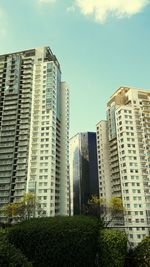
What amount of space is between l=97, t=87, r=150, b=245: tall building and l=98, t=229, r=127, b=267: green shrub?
5900cm

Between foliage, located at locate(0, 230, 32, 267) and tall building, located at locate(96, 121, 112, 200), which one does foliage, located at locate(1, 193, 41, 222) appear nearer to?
tall building, located at locate(96, 121, 112, 200)

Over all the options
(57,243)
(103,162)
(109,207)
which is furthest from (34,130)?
(57,243)

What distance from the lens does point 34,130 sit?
76.2 metres

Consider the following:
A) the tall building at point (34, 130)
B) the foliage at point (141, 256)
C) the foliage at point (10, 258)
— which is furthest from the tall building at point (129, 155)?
the foliage at point (10, 258)

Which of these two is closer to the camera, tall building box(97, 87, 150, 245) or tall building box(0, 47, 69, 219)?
tall building box(97, 87, 150, 245)

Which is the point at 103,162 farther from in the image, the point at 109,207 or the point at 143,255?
the point at 143,255

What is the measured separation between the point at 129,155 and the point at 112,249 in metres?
67.1

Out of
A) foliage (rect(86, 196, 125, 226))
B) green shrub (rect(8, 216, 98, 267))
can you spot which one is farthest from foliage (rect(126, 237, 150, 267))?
foliage (rect(86, 196, 125, 226))

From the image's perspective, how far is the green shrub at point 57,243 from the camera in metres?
9.16

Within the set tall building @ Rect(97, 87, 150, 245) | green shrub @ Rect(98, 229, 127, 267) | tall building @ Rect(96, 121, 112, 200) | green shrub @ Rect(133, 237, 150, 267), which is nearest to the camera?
green shrub @ Rect(133, 237, 150, 267)

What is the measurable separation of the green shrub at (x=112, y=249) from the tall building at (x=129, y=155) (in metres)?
59.0

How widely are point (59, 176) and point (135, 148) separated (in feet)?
90.9

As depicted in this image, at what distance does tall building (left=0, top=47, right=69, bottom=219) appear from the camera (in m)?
69.4

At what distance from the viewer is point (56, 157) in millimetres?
76938
